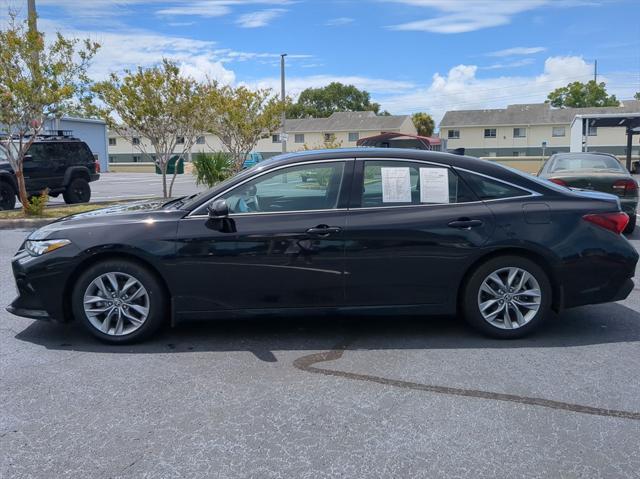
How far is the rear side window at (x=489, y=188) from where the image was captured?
5.15 meters

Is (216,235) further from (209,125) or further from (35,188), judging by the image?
(209,125)

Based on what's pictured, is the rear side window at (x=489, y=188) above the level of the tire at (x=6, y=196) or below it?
above

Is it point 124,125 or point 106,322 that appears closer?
point 106,322

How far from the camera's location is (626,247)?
16.9 ft

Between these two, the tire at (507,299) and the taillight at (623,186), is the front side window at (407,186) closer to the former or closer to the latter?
the tire at (507,299)

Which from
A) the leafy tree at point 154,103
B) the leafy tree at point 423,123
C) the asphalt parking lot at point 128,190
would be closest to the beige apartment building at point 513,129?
the leafy tree at point 423,123

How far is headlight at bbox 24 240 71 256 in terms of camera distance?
4.98 meters

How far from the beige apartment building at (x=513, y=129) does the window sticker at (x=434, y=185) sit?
53.9 metres

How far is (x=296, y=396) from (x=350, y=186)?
72.9 inches

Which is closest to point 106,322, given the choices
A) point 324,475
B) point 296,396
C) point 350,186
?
point 296,396

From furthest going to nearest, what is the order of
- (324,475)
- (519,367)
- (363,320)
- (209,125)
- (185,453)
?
(209,125)
(363,320)
(519,367)
(185,453)
(324,475)

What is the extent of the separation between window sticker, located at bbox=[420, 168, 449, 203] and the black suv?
44.7 feet

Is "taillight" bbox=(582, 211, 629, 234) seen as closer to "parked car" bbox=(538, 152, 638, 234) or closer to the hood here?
the hood

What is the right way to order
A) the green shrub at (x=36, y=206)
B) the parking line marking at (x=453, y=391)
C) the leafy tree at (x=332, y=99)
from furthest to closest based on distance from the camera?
the leafy tree at (x=332, y=99), the green shrub at (x=36, y=206), the parking line marking at (x=453, y=391)
